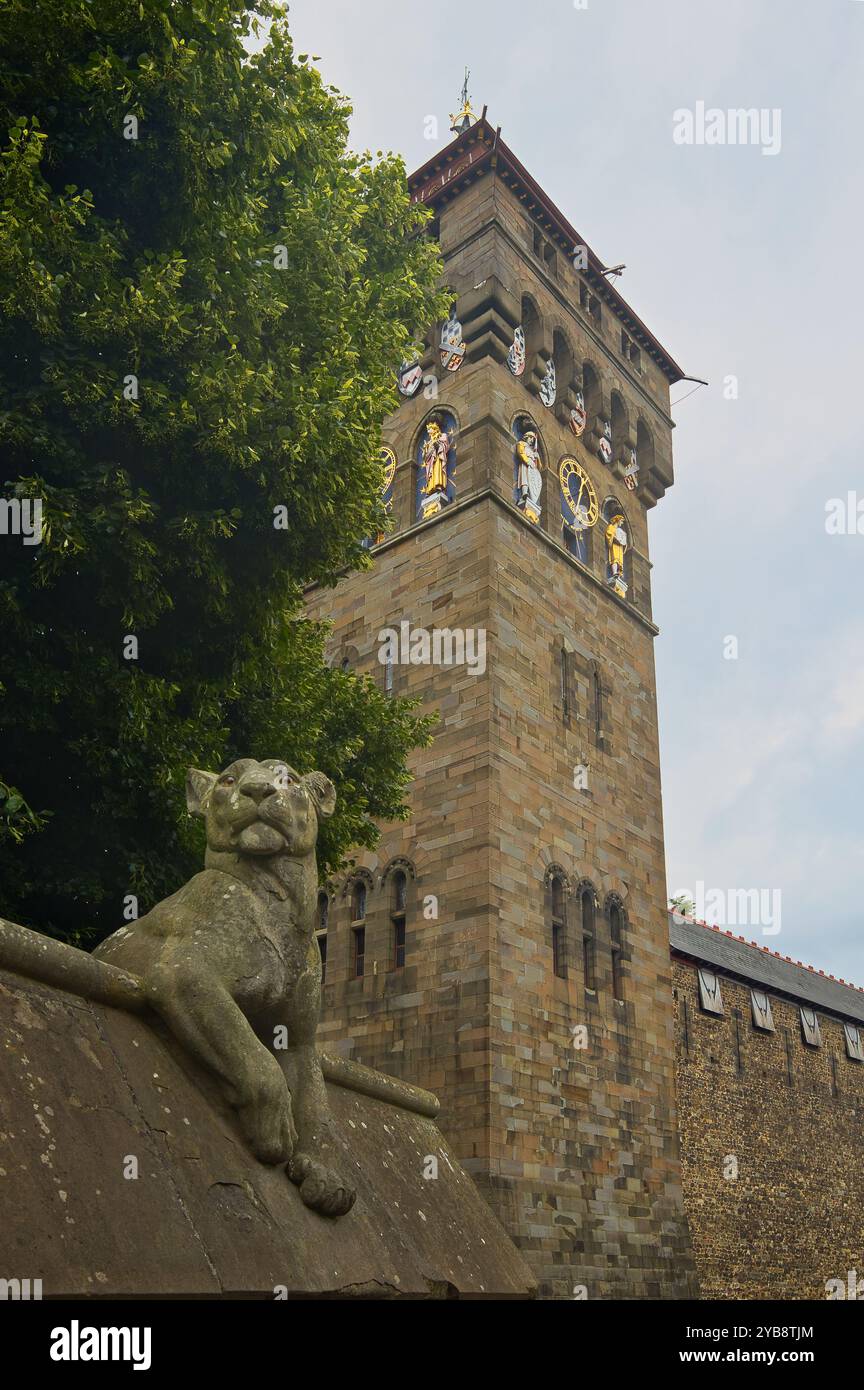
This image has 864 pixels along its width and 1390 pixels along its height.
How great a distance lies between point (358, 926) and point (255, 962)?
54.9 ft

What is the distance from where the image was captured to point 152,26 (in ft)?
27.5

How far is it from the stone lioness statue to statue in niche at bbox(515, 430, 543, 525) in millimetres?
18629

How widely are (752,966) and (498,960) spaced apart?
16342mm

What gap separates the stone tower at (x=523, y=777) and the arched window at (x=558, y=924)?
49 millimetres

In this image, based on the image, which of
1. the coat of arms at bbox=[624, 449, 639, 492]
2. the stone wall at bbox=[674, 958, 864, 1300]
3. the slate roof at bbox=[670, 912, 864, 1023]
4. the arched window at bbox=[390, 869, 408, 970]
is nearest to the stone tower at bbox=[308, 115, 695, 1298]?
the arched window at bbox=[390, 869, 408, 970]

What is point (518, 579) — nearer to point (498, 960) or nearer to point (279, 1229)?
point (498, 960)

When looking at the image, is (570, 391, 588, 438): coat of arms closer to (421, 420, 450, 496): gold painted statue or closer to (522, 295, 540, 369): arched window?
(522, 295, 540, 369): arched window

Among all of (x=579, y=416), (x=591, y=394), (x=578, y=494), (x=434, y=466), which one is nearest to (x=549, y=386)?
(x=579, y=416)

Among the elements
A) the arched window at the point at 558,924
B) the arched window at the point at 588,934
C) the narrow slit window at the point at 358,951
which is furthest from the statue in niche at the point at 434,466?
the narrow slit window at the point at 358,951

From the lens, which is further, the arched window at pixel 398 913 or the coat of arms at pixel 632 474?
the coat of arms at pixel 632 474

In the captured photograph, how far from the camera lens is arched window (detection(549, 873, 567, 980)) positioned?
19906mm

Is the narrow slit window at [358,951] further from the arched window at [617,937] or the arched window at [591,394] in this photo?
the arched window at [591,394]

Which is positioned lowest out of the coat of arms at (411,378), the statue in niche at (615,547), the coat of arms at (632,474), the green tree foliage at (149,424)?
the green tree foliage at (149,424)

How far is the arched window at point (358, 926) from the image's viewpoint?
20328 mm
